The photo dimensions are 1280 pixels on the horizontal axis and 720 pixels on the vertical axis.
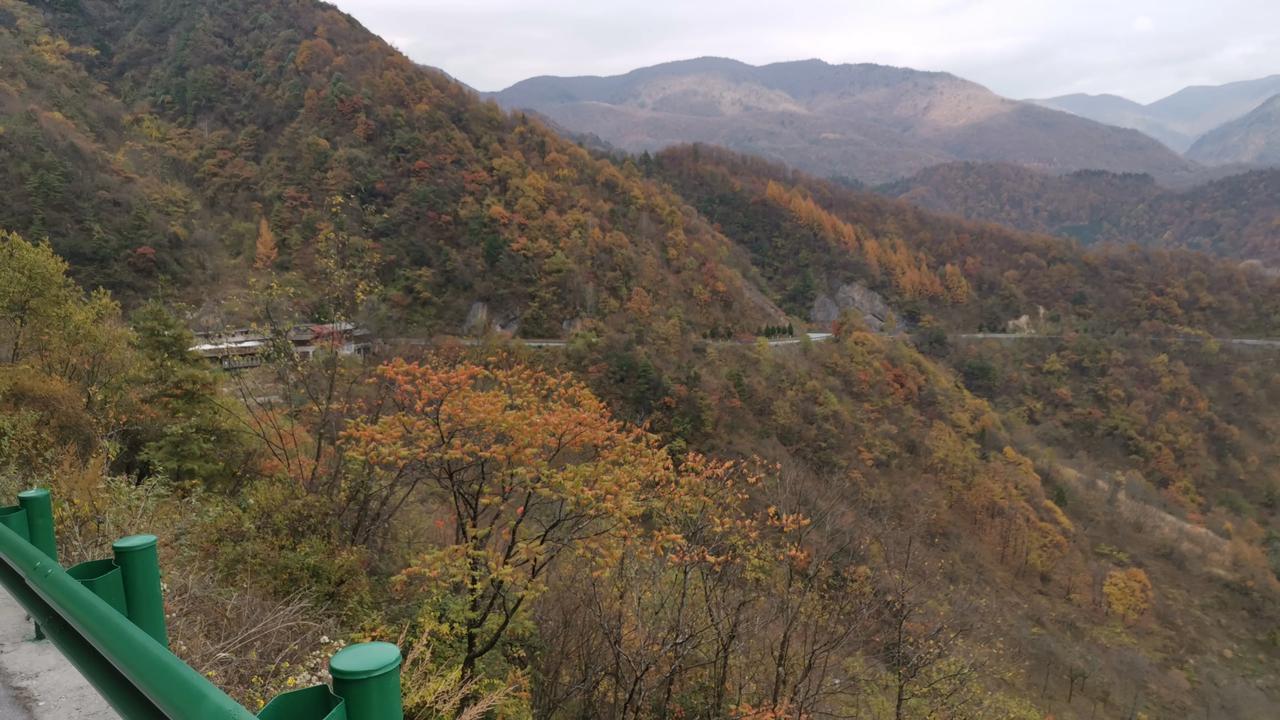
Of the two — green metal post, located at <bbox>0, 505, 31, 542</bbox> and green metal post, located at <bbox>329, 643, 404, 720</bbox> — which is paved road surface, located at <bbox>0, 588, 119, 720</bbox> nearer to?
green metal post, located at <bbox>0, 505, 31, 542</bbox>

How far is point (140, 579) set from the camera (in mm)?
1695

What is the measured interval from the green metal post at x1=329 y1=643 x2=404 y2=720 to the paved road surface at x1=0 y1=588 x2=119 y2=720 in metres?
1.39

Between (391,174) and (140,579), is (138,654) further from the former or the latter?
(391,174)

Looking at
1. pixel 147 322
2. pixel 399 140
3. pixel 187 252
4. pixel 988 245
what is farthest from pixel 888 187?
pixel 147 322

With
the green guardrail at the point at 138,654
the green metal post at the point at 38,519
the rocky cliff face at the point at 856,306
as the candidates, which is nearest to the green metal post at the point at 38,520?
the green metal post at the point at 38,519

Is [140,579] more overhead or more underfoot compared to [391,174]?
more underfoot

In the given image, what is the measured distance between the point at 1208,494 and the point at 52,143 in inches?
2958

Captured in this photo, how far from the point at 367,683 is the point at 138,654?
52 centimetres

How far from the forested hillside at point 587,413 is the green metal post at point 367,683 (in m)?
3.64

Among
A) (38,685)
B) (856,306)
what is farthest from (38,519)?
(856,306)

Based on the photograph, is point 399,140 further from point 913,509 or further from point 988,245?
point 988,245

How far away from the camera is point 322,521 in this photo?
345 inches

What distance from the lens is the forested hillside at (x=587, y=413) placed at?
872cm

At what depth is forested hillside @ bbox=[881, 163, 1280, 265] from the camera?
110875 millimetres
